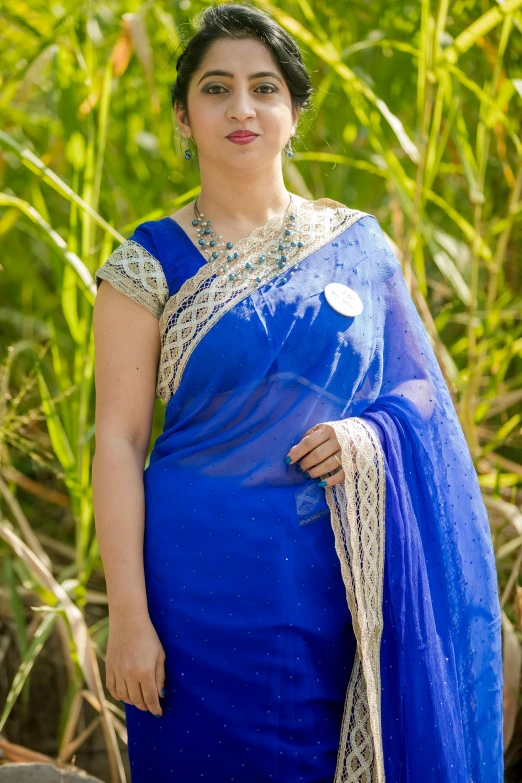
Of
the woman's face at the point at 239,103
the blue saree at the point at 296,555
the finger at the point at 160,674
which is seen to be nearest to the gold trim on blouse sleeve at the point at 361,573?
the blue saree at the point at 296,555

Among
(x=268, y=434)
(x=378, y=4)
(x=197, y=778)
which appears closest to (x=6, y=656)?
(x=197, y=778)

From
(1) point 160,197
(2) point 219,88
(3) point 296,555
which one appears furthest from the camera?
(1) point 160,197

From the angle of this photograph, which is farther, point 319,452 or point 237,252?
point 237,252

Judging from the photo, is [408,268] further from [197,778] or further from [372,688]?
[197,778]

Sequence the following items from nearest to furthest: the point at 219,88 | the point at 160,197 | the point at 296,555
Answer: the point at 296,555 < the point at 219,88 < the point at 160,197

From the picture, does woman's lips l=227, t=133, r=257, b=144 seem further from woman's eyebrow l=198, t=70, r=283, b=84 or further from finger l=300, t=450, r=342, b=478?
finger l=300, t=450, r=342, b=478

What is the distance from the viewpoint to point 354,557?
131cm

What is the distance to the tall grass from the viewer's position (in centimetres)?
177

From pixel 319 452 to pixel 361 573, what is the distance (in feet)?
0.60

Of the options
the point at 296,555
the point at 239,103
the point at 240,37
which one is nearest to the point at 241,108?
the point at 239,103

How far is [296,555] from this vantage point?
1311mm

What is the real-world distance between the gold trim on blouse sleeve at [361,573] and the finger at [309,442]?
2 centimetres

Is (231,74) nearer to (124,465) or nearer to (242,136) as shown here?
(242,136)

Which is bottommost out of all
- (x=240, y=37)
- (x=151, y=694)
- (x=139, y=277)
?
(x=151, y=694)
